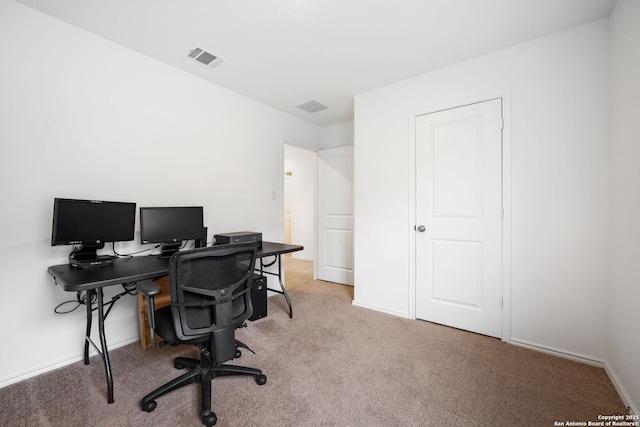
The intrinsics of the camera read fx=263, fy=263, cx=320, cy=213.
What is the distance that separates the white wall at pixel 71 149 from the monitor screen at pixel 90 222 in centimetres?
24

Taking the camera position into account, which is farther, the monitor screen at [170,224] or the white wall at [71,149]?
the monitor screen at [170,224]

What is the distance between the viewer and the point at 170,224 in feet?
8.00

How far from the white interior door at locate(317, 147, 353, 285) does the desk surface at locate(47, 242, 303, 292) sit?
8.39 ft

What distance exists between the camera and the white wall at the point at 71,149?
1812 millimetres

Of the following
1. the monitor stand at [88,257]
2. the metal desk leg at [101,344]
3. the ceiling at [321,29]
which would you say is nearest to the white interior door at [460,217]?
the ceiling at [321,29]

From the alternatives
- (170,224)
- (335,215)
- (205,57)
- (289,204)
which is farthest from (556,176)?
(289,204)

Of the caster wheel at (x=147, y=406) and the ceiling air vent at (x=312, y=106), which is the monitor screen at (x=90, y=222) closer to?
the caster wheel at (x=147, y=406)

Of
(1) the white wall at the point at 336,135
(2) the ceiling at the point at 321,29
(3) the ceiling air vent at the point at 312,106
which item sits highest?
(3) the ceiling air vent at the point at 312,106

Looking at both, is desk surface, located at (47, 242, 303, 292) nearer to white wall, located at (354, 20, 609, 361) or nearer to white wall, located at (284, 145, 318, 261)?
white wall, located at (354, 20, 609, 361)

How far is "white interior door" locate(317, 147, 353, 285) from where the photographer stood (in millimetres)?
4113

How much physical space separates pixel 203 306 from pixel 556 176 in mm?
2787

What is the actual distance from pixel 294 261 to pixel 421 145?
4114 mm

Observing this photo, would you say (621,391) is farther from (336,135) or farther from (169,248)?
(336,135)

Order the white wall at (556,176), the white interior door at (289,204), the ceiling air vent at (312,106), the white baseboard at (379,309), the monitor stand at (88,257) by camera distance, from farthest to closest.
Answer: the white interior door at (289,204) → the ceiling air vent at (312,106) → the white baseboard at (379,309) → the white wall at (556,176) → the monitor stand at (88,257)
